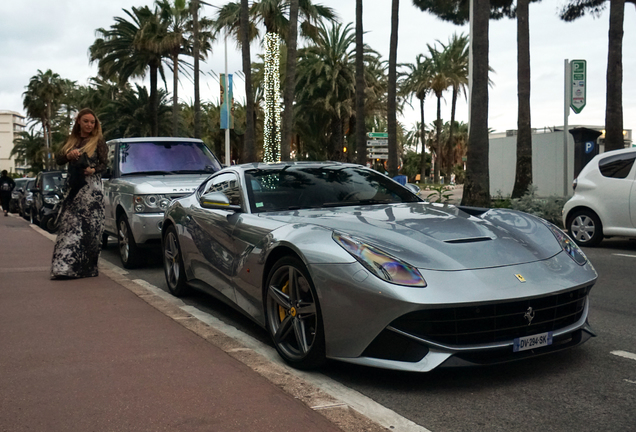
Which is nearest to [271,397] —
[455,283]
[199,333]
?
[455,283]

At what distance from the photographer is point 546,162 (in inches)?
1022

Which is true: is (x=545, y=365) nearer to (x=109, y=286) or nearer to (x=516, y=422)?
(x=516, y=422)

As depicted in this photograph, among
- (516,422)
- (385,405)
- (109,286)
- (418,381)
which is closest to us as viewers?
(516,422)

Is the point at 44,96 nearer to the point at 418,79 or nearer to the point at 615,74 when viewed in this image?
the point at 418,79

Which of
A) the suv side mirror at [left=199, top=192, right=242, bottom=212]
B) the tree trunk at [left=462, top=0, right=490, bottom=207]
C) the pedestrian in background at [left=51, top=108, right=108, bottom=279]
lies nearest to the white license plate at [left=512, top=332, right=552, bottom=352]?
the suv side mirror at [left=199, top=192, right=242, bottom=212]

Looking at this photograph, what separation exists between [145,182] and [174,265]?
2.51m

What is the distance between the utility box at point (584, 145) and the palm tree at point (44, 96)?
80.7 metres

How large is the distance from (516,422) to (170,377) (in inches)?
80.3

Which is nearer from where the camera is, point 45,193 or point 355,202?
point 355,202

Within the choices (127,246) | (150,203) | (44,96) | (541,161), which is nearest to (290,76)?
(541,161)

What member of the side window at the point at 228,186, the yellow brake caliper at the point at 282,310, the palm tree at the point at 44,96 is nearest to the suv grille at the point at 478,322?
the yellow brake caliper at the point at 282,310

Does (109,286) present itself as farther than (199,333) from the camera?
Yes

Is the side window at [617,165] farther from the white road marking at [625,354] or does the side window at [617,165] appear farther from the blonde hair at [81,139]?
the blonde hair at [81,139]

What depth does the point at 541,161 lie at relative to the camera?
86.0 feet
